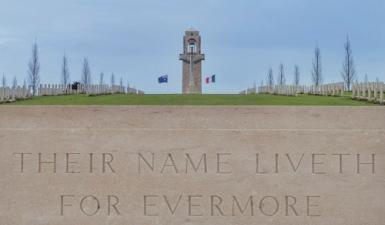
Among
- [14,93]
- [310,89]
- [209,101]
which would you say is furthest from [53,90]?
[209,101]

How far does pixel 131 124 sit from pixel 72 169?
98 cm

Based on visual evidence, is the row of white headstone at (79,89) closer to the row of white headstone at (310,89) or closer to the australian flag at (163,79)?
the australian flag at (163,79)

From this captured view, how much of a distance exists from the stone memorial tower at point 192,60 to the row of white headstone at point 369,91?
39.9 m

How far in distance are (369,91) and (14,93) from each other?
17413 millimetres

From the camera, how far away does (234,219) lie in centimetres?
790

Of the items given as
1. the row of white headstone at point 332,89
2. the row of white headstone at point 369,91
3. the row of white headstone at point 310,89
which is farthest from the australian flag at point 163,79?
the row of white headstone at point 369,91

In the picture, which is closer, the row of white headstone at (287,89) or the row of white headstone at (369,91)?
the row of white headstone at (369,91)

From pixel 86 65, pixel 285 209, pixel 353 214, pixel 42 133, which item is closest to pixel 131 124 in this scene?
pixel 42 133

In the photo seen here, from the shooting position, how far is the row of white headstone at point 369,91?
2398 cm

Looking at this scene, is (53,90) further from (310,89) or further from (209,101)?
(209,101)

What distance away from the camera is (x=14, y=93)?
30781 mm

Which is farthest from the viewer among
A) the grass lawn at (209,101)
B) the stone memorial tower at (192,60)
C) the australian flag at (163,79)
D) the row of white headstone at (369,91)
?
the stone memorial tower at (192,60)

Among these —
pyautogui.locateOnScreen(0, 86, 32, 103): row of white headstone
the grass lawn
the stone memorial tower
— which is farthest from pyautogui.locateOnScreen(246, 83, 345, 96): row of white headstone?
the stone memorial tower

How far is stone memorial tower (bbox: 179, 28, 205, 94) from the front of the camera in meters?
68.2
